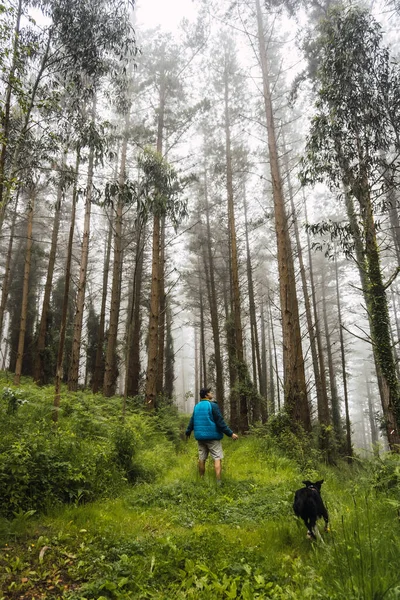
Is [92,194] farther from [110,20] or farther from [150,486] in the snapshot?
[150,486]

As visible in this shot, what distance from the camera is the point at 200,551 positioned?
11.0 ft

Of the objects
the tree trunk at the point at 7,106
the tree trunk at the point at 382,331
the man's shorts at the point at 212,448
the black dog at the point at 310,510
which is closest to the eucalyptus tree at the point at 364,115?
the tree trunk at the point at 382,331

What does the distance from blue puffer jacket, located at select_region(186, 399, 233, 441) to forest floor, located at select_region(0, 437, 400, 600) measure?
1.23 meters

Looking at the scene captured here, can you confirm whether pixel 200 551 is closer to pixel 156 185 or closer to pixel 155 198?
pixel 155 198

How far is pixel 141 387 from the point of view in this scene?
73.5 ft

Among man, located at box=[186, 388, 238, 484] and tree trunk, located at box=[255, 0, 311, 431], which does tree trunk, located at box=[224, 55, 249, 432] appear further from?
man, located at box=[186, 388, 238, 484]

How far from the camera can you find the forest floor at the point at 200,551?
2.40 m

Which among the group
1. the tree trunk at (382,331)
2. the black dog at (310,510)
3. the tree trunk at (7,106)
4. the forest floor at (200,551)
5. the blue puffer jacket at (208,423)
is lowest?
the forest floor at (200,551)

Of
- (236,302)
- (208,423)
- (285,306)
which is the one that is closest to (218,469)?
(208,423)

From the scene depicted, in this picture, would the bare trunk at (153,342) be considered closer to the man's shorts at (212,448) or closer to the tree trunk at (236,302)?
the tree trunk at (236,302)

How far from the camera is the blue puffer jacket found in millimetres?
6461

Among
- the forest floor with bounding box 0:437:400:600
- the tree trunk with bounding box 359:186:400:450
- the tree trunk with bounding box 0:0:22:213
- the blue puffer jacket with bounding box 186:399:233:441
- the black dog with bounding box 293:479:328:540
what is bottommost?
the forest floor with bounding box 0:437:400:600

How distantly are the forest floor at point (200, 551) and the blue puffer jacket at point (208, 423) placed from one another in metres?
1.23

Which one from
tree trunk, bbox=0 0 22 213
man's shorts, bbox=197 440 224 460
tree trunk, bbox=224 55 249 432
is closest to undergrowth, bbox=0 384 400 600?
man's shorts, bbox=197 440 224 460
